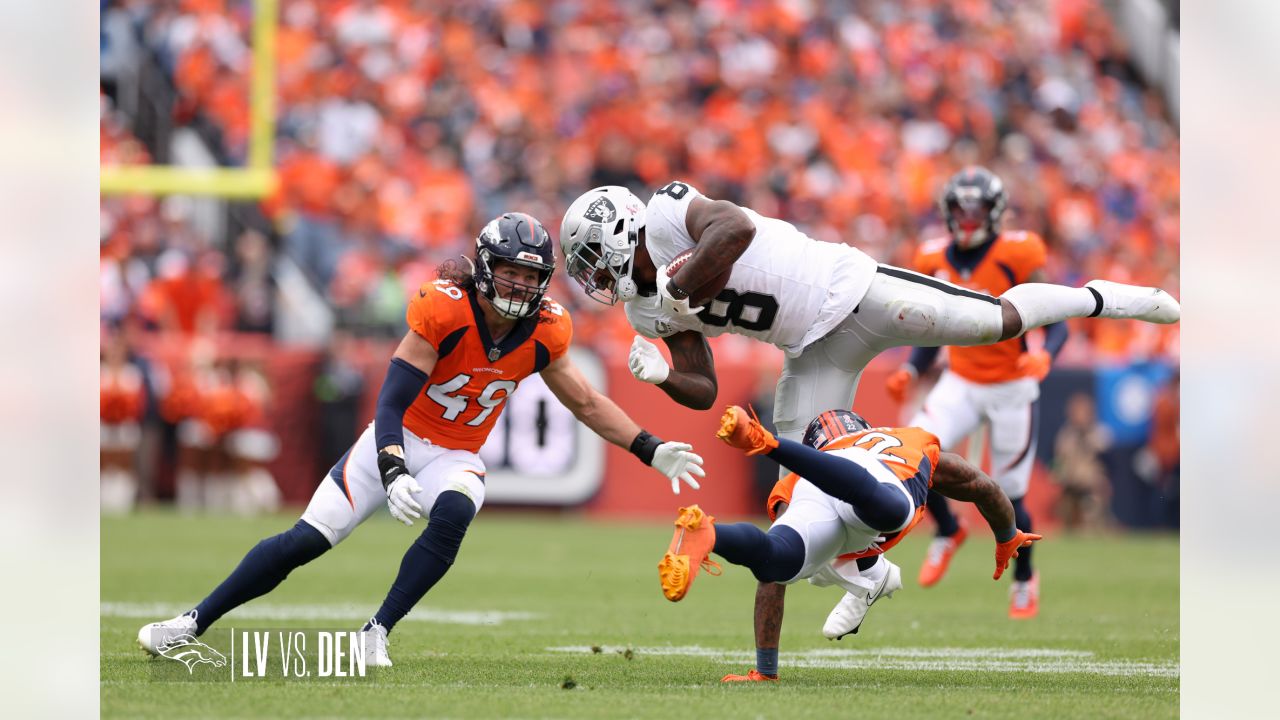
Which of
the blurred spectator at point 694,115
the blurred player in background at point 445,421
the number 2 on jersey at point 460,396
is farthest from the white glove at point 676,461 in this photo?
the blurred spectator at point 694,115

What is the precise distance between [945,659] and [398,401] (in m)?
2.33

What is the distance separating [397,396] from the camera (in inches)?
207

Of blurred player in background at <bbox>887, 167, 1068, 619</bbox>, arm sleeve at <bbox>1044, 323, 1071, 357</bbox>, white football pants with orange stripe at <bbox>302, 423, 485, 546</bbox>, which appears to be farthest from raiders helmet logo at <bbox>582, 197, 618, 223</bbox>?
arm sleeve at <bbox>1044, 323, 1071, 357</bbox>

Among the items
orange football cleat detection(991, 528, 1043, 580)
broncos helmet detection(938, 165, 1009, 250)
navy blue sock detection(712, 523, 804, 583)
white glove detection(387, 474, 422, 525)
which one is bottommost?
orange football cleat detection(991, 528, 1043, 580)

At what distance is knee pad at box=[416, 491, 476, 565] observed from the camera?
5.22 m

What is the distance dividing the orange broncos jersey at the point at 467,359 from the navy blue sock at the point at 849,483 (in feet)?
3.74

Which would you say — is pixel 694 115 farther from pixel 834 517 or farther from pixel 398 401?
pixel 834 517

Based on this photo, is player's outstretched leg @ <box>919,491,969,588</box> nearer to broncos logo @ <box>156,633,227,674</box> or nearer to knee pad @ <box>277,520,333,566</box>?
knee pad @ <box>277,520,333,566</box>

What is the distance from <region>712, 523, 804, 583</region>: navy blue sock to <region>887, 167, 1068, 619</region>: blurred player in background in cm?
271

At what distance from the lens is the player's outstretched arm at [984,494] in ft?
17.4

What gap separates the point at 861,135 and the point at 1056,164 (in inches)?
86.2

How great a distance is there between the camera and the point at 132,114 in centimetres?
1584

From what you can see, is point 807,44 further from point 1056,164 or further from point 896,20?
point 1056,164
